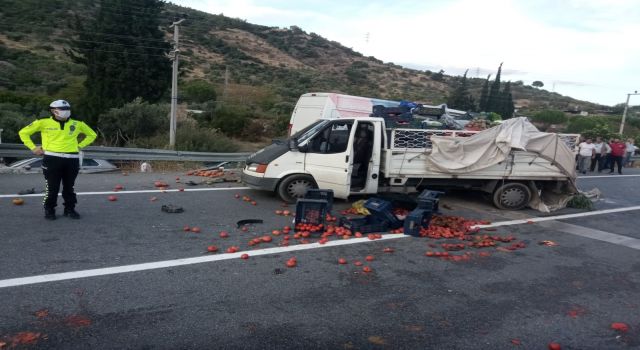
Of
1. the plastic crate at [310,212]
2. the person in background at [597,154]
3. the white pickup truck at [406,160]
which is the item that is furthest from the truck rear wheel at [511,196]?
the person in background at [597,154]

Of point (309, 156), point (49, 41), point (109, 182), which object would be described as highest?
point (49, 41)

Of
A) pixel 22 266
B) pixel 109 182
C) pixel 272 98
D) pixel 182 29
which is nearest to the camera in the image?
pixel 22 266

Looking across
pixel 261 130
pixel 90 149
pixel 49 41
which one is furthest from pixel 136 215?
pixel 49 41

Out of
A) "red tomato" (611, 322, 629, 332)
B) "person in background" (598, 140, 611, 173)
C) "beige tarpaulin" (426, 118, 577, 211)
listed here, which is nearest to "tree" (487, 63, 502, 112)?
"person in background" (598, 140, 611, 173)

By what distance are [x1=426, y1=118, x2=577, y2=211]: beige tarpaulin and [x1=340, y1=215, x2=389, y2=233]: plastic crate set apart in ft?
7.94

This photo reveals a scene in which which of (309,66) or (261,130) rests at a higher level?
(309,66)

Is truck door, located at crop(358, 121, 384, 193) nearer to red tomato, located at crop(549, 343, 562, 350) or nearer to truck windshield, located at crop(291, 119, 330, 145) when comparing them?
truck windshield, located at crop(291, 119, 330, 145)

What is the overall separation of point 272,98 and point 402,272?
34.7m

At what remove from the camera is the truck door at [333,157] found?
870 centimetres

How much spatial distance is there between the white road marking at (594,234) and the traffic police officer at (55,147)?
27.5 feet

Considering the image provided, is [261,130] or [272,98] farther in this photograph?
[272,98]

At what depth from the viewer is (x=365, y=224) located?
7230 millimetres

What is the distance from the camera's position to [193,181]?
10961mm

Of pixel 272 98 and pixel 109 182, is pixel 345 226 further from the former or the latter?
pixel 272 98
